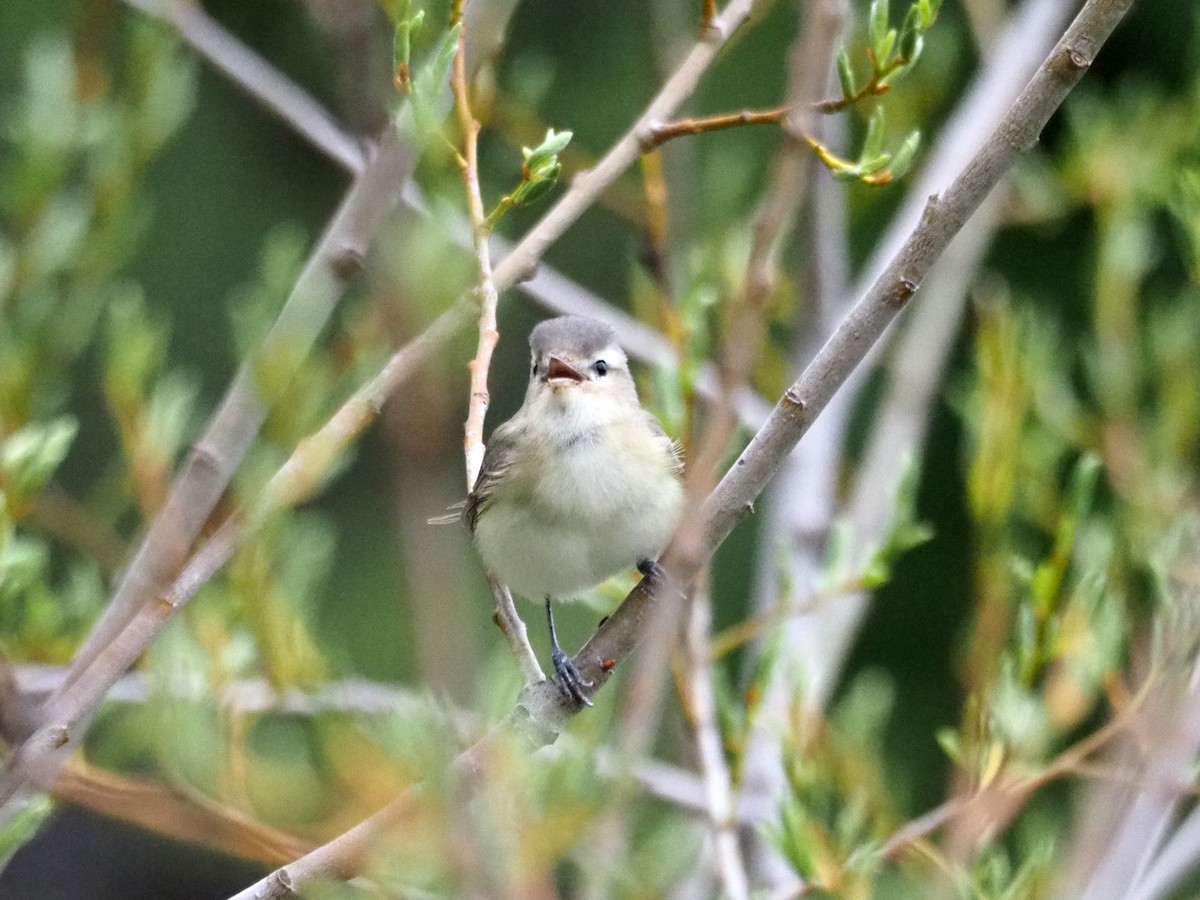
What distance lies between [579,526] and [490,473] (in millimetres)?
228

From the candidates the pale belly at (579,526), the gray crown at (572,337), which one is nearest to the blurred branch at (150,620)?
the pale belly at (579,526)

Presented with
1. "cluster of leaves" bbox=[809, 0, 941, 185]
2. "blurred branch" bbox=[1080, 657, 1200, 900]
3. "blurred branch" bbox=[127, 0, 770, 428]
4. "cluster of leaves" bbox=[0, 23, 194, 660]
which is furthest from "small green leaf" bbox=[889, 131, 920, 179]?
"cluster of leaves" bbox=[0, 23, 194, 660]

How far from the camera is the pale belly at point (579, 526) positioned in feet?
7.45

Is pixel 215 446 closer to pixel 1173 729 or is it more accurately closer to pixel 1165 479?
pixel 1173 729

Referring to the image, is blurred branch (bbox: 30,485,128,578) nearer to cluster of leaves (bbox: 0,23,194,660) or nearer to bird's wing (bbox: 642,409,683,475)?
cluster of leaves (bbox: 0,23,194,660)

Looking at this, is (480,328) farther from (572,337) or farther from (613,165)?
(572,337)

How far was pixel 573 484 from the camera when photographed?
91.4 inches

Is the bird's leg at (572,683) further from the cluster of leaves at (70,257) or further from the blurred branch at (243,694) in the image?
the cluster of leaves at (70,257)

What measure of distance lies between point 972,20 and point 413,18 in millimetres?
2212

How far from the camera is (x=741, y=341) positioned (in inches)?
34.7

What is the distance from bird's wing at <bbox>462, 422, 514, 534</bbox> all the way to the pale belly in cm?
5

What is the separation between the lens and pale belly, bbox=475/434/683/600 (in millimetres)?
2271

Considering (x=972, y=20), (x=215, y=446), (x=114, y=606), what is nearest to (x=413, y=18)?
(x=215, y=446)

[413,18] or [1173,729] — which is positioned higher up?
[413,18]
